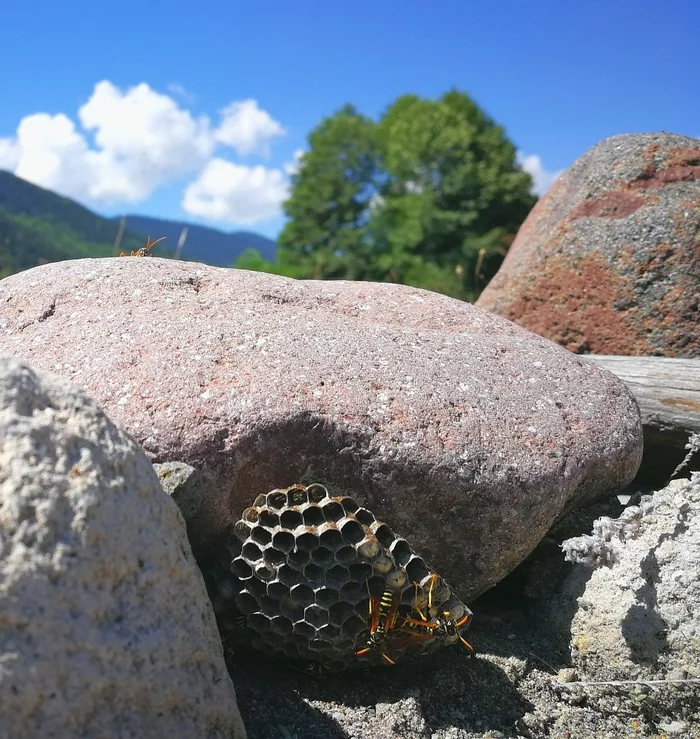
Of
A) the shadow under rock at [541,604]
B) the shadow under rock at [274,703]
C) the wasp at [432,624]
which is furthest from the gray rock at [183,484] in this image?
the shadow under rock at [541,604]

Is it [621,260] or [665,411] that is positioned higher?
[621,260]

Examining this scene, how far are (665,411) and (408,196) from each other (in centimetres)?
2044

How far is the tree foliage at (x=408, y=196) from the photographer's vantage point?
22.1m

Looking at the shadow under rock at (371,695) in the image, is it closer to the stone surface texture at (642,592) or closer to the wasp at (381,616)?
the wasp at (381,616)

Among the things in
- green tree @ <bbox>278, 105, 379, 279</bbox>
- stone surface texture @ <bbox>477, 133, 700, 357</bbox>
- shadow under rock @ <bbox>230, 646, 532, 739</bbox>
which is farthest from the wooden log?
green tree @ <bbox>278, 105, 379, 279</bbox>

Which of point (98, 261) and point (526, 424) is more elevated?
point (98, 261)

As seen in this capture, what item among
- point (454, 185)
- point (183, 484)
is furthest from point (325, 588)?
point (454, 185)

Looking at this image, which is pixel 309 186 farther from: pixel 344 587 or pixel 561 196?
pixel 344 587

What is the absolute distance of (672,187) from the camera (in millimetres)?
5453

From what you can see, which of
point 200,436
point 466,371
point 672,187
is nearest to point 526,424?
point 466,371

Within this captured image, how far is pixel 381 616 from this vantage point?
8.00ft

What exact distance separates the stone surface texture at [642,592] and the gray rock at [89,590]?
4.66ft

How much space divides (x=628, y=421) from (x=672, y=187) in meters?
2.81

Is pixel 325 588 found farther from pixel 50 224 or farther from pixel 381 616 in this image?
pixel 50 224
